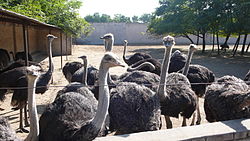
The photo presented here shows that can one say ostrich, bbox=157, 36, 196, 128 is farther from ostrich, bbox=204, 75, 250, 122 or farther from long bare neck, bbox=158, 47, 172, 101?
ostrich, bbox=204, 75, 250, 122

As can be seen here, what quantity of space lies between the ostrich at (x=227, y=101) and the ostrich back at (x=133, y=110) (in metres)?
0.75

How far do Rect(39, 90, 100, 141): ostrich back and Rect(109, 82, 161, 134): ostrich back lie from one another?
29cm

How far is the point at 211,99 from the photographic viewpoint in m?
3.19

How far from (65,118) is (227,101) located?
1.91m

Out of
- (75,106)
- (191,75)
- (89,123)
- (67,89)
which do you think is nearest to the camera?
(89,123)

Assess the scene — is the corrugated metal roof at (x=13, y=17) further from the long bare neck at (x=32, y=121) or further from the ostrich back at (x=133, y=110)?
the ostrich back at (x=133, y=110)

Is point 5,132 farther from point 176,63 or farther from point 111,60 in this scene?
point 176,63

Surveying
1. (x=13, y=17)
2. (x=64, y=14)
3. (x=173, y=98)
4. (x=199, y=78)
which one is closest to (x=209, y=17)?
(x=64, y=14)

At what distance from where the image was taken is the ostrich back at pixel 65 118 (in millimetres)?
2312

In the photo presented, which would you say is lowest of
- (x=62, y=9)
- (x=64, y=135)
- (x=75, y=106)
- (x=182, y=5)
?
(x=64, y=135)

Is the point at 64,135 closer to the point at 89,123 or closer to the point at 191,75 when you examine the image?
the point at 89,123

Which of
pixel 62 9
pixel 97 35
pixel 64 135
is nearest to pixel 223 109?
pixel 64 135

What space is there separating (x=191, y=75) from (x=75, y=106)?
2.82 metres

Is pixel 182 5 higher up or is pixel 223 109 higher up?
pixel 182 5
